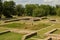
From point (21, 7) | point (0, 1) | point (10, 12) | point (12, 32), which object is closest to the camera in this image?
point (12, 32)

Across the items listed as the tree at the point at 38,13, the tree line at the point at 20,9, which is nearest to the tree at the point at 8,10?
the tree line at the point at 20,9

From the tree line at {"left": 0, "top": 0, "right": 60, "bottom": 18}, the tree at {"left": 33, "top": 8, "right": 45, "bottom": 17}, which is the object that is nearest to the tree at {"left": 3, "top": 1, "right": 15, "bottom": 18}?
the tree line at {"left": 0, "top": 0, "right": 60, "bottom": 18}

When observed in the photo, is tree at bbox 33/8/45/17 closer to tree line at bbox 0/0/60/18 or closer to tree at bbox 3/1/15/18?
tree line at bbox 0/0/60/18

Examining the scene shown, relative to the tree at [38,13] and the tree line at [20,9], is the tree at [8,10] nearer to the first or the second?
the tree line at [20,9]

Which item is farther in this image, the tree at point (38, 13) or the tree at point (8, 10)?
the tree at point (38, 13)

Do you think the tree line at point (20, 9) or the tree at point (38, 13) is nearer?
the tree line at point (20, 9)

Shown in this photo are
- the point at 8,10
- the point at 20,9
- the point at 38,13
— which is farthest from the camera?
the point at 20,9

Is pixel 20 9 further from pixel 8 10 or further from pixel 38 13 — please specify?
pixel 8 10

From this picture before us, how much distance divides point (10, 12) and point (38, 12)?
1041 cm

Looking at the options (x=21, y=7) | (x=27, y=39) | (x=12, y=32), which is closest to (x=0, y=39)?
(x=27, y=39)

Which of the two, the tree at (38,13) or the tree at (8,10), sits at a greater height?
the tree at (8,10)

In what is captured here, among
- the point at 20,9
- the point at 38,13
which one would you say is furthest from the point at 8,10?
the point at 20,9

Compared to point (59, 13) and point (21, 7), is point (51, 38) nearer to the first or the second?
point (59, 13)

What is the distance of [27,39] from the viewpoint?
1111cm
